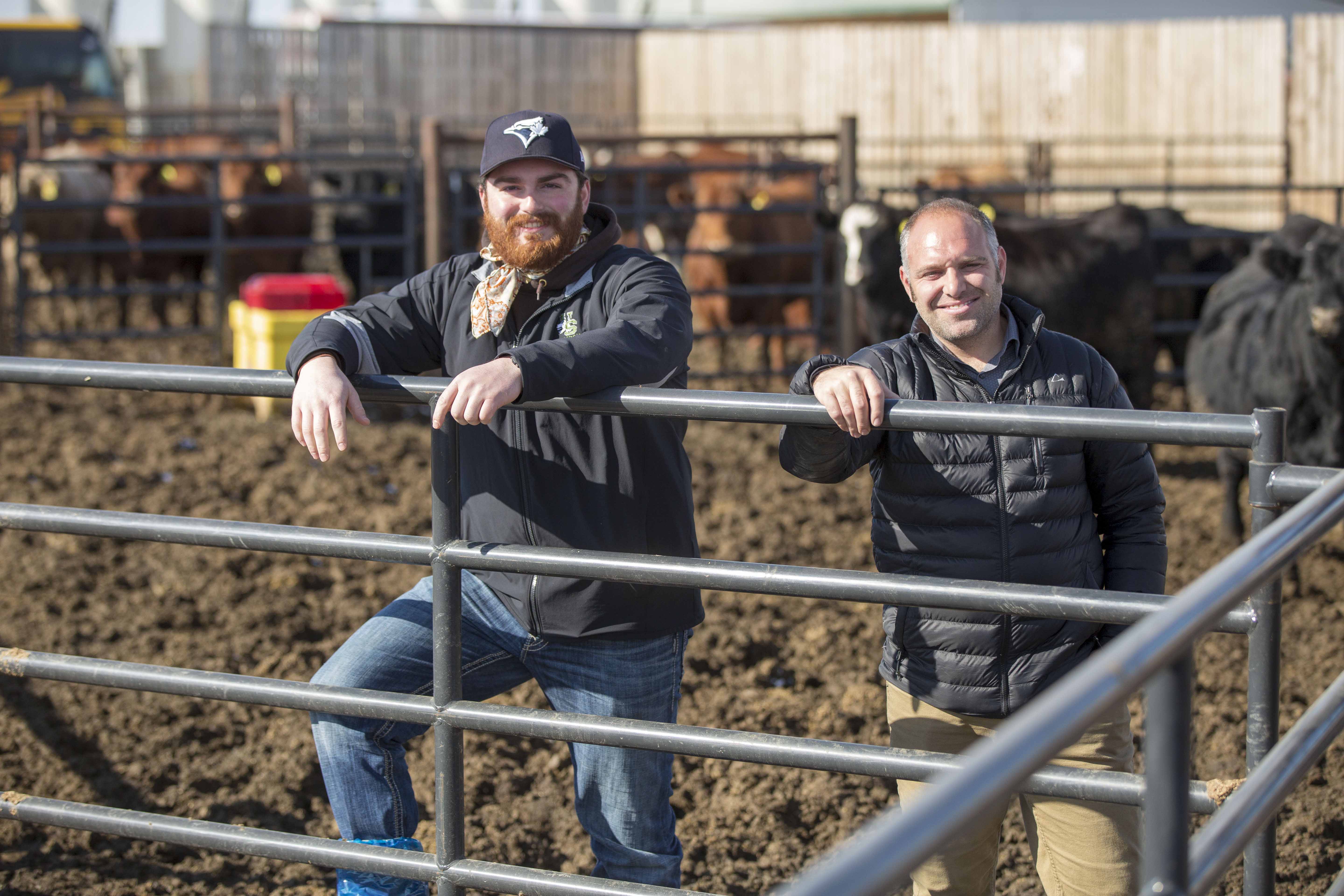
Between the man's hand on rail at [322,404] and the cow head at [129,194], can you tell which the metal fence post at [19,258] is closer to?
the cow head at [129,194]

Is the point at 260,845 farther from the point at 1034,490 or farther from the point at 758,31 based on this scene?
the point at 758,31

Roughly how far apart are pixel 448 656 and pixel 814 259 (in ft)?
26.4

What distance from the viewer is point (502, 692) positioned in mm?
2498

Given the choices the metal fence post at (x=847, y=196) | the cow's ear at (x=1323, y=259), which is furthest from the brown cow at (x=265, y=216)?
the cow's ear at (x=1323, y=259)

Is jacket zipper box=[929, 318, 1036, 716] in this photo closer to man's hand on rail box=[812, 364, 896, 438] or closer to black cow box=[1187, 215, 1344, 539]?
man's hand on rail box=[812, 364, 896, 438]

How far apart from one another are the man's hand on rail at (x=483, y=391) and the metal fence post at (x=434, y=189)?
6.68 metres

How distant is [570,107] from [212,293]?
13772mm

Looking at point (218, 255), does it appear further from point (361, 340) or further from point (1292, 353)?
point (361, 340)

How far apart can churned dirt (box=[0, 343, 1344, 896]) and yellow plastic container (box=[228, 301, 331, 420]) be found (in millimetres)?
591

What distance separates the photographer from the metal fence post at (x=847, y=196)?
894cm

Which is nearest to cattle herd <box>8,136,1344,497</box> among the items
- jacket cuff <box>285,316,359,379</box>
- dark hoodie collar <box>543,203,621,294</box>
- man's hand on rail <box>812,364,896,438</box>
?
dark hoodie collar <box>543,203,621,294</box>

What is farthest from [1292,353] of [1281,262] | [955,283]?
[955,283]

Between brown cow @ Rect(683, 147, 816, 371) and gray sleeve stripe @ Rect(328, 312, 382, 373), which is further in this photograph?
brown cow @ Rect(683, 147, 816, 371)

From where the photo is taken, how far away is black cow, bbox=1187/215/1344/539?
5.72m
